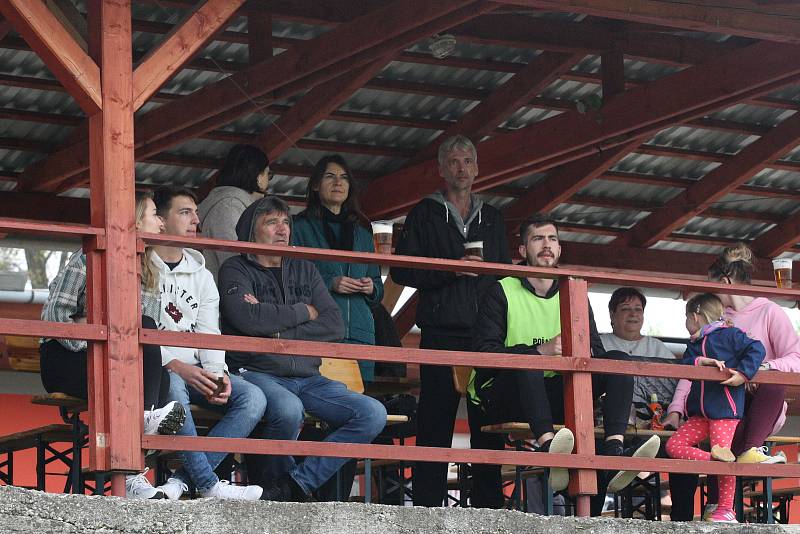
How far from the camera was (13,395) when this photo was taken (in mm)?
15469

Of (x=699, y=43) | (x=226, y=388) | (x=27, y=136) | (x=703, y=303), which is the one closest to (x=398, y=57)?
(x=699, y=43)

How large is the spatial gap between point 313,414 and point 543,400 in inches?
44.7

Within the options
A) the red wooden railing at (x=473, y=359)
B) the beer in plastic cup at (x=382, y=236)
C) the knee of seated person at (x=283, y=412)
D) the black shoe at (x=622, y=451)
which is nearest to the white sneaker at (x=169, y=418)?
the red wooden railing at (x=473, y=359)

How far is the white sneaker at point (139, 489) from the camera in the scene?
6.77 meters

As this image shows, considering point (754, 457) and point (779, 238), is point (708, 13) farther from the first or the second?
point (779, 238)

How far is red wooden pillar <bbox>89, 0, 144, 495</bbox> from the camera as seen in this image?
21.9 ft

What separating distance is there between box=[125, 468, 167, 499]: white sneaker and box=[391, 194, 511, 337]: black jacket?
2.11m

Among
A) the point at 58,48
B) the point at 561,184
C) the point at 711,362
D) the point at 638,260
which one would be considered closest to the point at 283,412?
the point at 58,48

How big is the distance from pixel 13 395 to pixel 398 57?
21.1 feet

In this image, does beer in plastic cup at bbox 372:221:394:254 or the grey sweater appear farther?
the grey sweater

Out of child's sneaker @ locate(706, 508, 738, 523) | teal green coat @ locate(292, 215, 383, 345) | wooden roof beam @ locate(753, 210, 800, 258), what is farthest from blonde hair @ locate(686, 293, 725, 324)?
wooden roof beam @ locate(753, 210, 800, 258)

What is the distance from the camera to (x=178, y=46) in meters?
7.24

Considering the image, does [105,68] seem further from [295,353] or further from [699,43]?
[699,43]

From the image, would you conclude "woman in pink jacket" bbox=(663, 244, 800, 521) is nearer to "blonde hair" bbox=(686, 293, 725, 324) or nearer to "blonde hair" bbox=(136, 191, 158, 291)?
"blonde hair" bbox=(686, 293, 725, 324)
